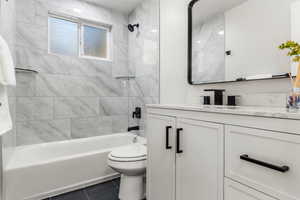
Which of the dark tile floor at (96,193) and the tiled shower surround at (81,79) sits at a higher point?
the tiled shower surround at (81,79)

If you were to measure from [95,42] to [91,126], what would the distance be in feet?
4.58

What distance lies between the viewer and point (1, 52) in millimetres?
1042

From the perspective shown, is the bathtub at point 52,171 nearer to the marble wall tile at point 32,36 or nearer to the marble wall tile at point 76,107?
the marble wall tile at point 76,107

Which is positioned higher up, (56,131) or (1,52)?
(1,52)

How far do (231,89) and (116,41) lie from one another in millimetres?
2141

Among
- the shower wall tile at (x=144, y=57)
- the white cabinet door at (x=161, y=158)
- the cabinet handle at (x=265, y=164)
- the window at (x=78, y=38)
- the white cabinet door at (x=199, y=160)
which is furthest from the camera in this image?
the window at (x=78, y=38)

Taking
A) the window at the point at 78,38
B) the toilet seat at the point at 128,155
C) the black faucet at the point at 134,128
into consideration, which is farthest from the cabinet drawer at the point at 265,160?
the window at the point at 78,38

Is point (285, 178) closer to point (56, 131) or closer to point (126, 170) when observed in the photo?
point (126, 170)

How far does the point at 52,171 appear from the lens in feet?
5.53

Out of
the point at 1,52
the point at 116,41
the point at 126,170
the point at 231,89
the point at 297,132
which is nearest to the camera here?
the point at 297,132

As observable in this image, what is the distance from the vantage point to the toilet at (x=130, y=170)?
1.51 m

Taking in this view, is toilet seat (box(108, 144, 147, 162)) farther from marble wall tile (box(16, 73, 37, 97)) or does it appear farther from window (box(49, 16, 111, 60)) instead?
window (box(49, 16, 111, 60))

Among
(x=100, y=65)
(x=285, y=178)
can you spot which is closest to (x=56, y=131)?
(x=100, y=65)

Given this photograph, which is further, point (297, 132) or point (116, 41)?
point (116, 41)
